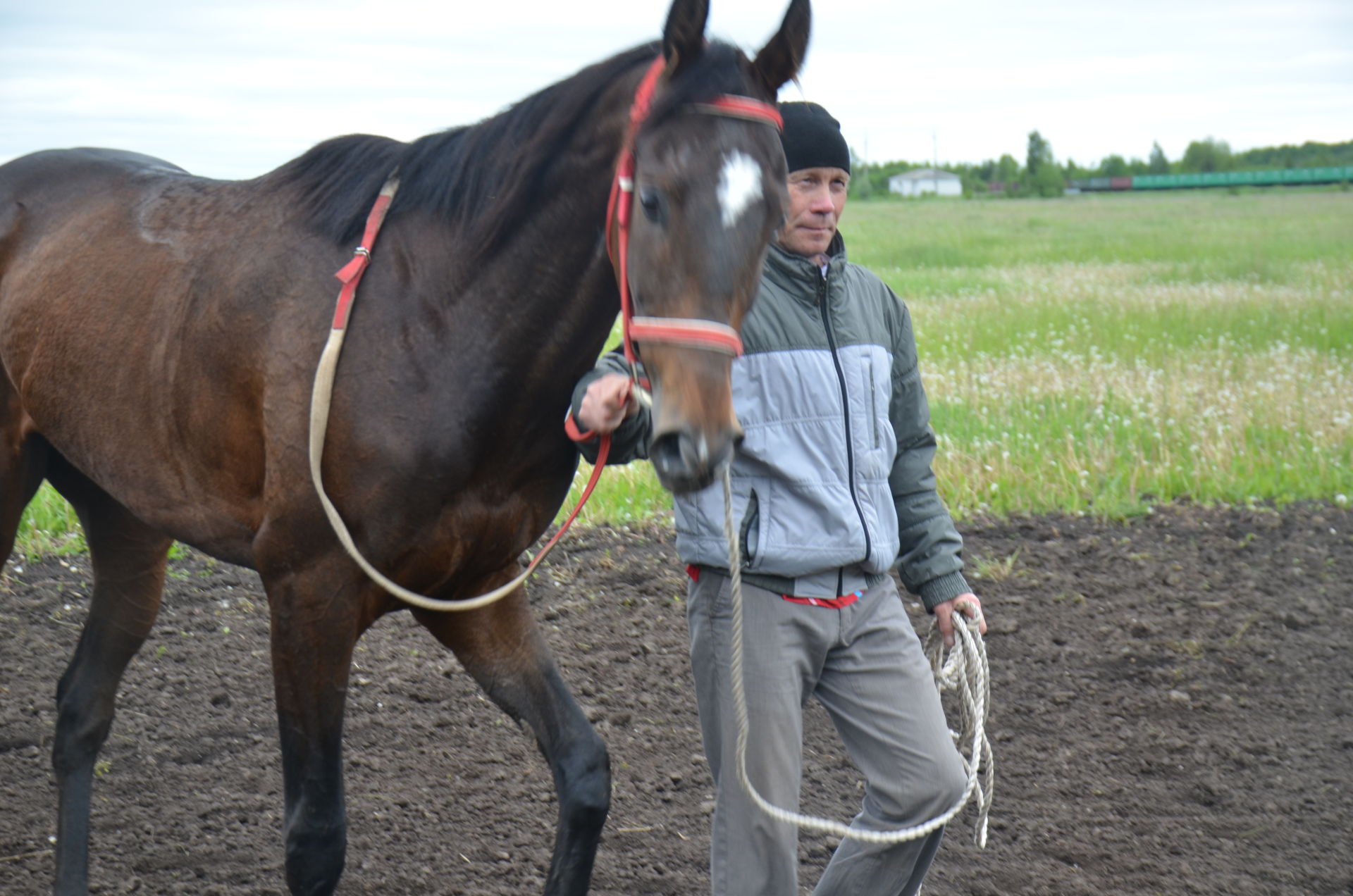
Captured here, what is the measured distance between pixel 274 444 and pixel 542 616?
9.44 feet

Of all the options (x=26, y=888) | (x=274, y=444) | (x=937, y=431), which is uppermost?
(x=274, y=444)

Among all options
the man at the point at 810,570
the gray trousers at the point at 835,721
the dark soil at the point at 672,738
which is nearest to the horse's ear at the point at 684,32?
the man at the point at 810,570

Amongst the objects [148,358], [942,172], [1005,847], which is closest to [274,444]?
[148,358]

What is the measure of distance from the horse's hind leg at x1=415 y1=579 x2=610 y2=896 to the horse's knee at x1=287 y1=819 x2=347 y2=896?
511 mm

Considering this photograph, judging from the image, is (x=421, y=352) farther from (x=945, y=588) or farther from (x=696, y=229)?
(x=945, y=588)

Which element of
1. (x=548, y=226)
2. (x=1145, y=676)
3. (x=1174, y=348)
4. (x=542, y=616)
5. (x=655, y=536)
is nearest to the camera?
(x=548, y=226)

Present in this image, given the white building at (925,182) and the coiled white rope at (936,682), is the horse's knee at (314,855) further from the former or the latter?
the white building at (925,182)

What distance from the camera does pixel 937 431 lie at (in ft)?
28.1

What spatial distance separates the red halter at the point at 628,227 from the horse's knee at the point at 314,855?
149 cm

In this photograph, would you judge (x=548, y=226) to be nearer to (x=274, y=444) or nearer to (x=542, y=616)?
(x=274, y=444)

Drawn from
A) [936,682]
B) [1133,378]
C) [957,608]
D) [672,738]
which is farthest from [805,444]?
[1133,378]

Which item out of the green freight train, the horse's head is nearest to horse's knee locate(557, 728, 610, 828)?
the horse's head

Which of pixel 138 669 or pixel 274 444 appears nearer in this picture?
pixel 274 444

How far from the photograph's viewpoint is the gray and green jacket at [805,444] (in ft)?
8.80
